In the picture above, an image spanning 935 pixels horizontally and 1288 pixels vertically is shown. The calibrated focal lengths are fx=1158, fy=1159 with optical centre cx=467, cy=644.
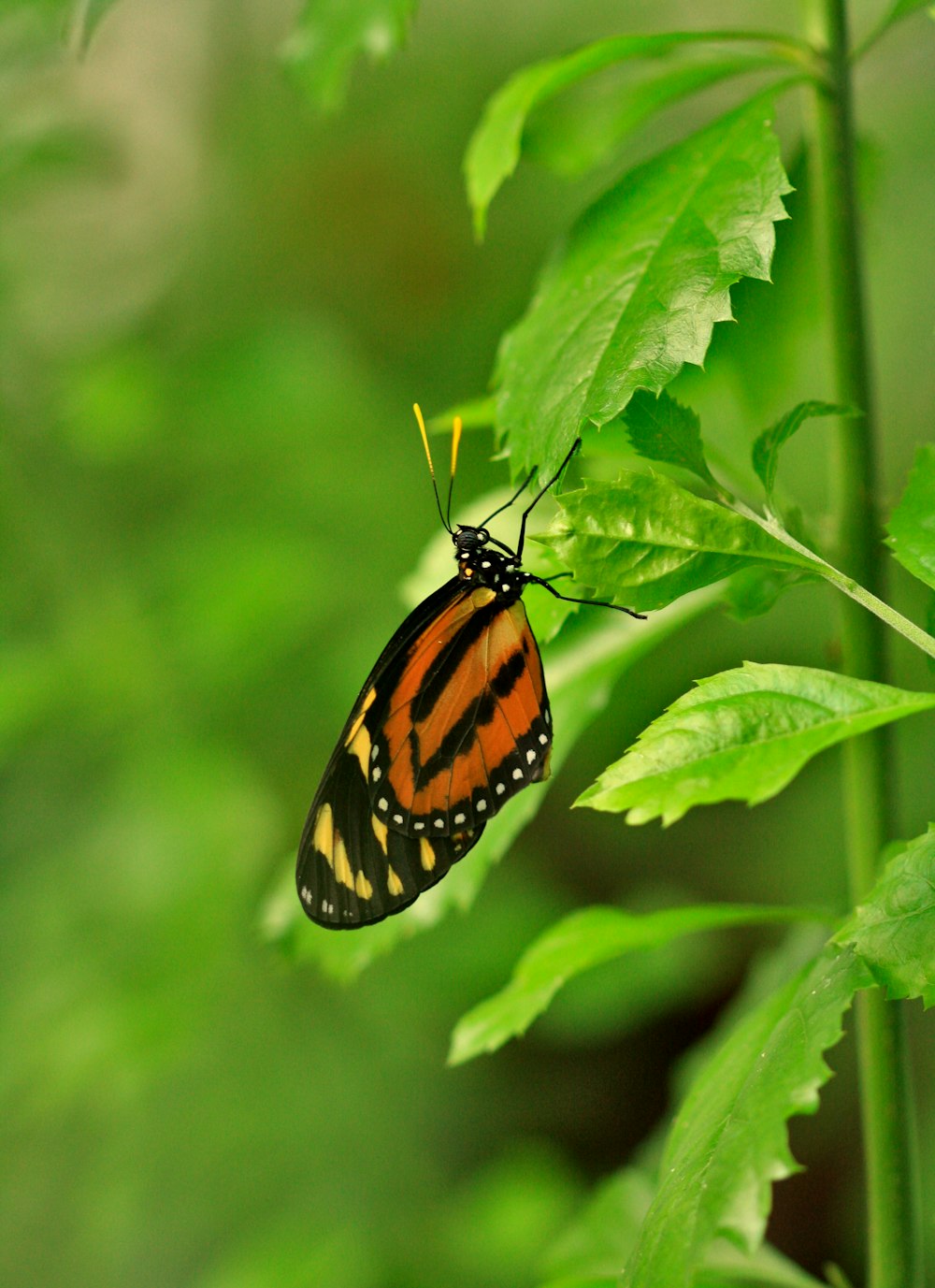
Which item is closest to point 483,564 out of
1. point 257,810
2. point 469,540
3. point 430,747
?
point 469,540

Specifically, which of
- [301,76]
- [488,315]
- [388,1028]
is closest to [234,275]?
[488,315]

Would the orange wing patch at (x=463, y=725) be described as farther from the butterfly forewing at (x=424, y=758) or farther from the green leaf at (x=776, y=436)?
the green leaf at (x=776, y=436)

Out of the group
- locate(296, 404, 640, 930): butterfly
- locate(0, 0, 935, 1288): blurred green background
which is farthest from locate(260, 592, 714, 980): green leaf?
locate(0, 0, 935, 1288): blurred green background

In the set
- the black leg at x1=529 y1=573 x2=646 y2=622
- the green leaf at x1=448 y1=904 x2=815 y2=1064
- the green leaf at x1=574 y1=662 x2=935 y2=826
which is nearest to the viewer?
the green leaf at x1=574 y1=662 x2=935 y2=826

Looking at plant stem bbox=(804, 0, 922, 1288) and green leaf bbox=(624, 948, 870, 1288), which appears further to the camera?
plant stem bbox=(804, 0, 922, 1288)

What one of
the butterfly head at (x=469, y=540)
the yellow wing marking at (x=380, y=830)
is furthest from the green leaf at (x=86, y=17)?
the yellow wing marking at (x=380, y=830)

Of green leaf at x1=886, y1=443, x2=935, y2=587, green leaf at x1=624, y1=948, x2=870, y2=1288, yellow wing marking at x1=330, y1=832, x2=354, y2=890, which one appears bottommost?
green leaf at x1=624, y1=948, x2=870, y2=1288

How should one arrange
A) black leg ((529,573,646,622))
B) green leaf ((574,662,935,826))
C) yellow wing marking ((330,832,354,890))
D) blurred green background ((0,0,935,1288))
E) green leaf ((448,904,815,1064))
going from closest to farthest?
green leaf ((574,662,935,826)) → black leg ((529,573,646,622)) → green leaf ((448,904,815,1064)) → yellow wing marking ((330,832,354,890)) → blurred green background ((0,0,935,1288))

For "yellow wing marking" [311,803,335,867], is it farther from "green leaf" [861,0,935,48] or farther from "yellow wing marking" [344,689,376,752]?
"green leaf" [861,0,935,48]
